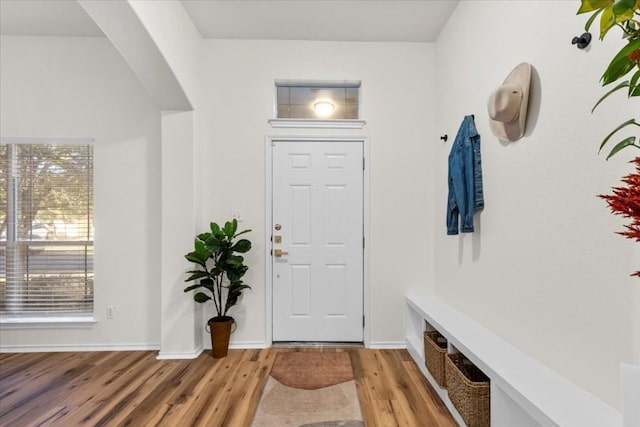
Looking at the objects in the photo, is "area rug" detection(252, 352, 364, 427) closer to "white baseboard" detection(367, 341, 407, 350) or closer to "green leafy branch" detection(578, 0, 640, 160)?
"white baseboard" detection(367, 341, 407, 350)

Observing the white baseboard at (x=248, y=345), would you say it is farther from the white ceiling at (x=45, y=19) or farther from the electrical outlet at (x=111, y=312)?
the white ceiling at (x=45, y=19)

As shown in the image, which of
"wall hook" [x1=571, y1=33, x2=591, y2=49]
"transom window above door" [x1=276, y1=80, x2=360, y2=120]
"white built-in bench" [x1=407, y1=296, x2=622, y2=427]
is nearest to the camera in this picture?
"white built-in bench" [x1=407, y1=296, x2=622, y2=427]

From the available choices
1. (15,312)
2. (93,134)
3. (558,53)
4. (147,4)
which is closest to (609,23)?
Answer: (558,53)

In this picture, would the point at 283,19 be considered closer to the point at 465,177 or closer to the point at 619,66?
the point at 465,177

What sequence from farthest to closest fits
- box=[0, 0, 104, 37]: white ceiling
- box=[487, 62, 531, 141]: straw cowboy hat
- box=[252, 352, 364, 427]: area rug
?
1. box=[0, 0, 104, 37]: white ceiling
2. box=[252, 352, 364, 427]: area rug
3. box=[487, 62, 531, 141]: straw cowboy hat

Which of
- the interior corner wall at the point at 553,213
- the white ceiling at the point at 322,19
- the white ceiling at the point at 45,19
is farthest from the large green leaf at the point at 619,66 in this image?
the white ceiling at the point at 45,19

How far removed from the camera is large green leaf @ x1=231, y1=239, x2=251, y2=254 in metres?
3.00

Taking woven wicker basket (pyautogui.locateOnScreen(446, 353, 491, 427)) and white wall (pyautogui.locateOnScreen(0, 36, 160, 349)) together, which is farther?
white wall (pyautogui.locateOnScreen(0, 36, 160, 349))

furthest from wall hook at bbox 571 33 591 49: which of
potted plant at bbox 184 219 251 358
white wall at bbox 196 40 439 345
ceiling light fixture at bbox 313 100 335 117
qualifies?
potted plant at bbox 184 219 251 358

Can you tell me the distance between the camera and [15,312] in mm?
3205

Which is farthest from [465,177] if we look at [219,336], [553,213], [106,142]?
[106,142]

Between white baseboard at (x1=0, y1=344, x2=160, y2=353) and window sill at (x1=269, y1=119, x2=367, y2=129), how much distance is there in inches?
96.4

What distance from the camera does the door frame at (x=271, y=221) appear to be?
3238 mm

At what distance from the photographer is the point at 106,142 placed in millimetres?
3215
